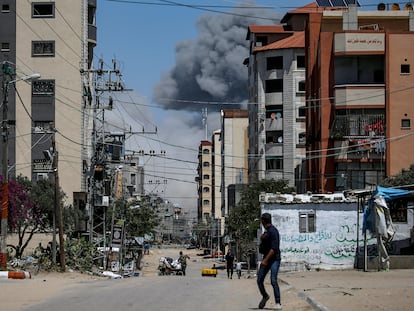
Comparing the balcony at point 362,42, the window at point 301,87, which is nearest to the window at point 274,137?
the window at point 301,87

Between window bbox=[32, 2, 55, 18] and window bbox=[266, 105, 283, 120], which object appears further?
window bbox=[266, 105, 283, 120]

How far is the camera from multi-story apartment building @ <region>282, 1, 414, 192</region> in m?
57.8

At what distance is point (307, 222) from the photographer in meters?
39.4

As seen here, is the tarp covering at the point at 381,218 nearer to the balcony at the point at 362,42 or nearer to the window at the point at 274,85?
the balcony at the point at 362,42

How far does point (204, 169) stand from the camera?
19075 cm

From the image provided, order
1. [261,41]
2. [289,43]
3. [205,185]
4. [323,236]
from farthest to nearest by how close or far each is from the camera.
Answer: [205,185]
[261,41]
[289,43]
[323,236]

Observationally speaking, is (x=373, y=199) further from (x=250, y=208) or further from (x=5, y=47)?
(x=5, y=47)

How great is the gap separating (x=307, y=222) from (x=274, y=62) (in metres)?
52.2

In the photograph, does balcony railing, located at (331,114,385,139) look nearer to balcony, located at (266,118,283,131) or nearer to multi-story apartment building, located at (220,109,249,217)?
balcony, located at (266,118,283,131)

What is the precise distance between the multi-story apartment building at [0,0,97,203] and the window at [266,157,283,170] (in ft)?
67.7

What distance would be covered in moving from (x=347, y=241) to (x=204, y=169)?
500 ft

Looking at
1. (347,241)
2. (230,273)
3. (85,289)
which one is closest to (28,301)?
(85,289)

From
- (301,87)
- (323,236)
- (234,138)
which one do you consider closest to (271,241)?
(323,236)

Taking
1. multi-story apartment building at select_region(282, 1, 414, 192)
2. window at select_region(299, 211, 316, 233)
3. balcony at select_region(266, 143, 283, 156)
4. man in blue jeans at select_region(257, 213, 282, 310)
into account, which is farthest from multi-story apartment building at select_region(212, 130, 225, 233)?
man in blue jeans at select_region(257, 213, 282, 310)
